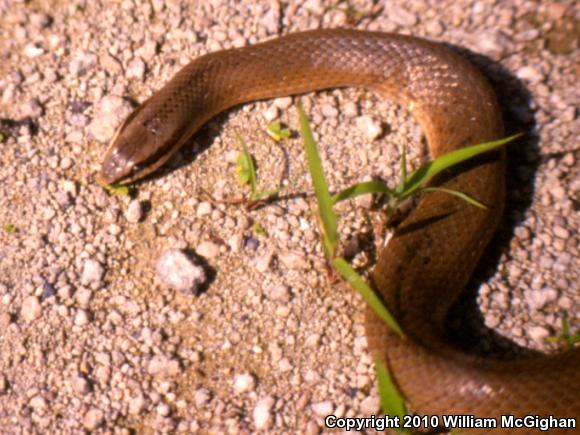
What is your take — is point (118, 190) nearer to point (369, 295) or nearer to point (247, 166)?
point (247, 166)

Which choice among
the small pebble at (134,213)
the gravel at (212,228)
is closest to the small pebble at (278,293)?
the gravel at (212,228)

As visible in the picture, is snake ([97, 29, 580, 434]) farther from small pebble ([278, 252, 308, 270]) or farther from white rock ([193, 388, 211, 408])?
white rock ([193, 388, 211, 408])

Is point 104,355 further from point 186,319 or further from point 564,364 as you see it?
point 564,364

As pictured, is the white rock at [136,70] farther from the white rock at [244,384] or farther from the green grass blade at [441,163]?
Answer: the white rock at [244,384]

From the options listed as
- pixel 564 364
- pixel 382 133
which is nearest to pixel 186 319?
pixel 382 133

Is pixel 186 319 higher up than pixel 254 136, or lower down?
lower down

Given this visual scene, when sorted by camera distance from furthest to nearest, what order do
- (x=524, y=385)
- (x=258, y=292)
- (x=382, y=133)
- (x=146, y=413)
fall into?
(x=382, y=133) < (x=258, y=292) < (x=146, y=413) < (x=524, y=385)
